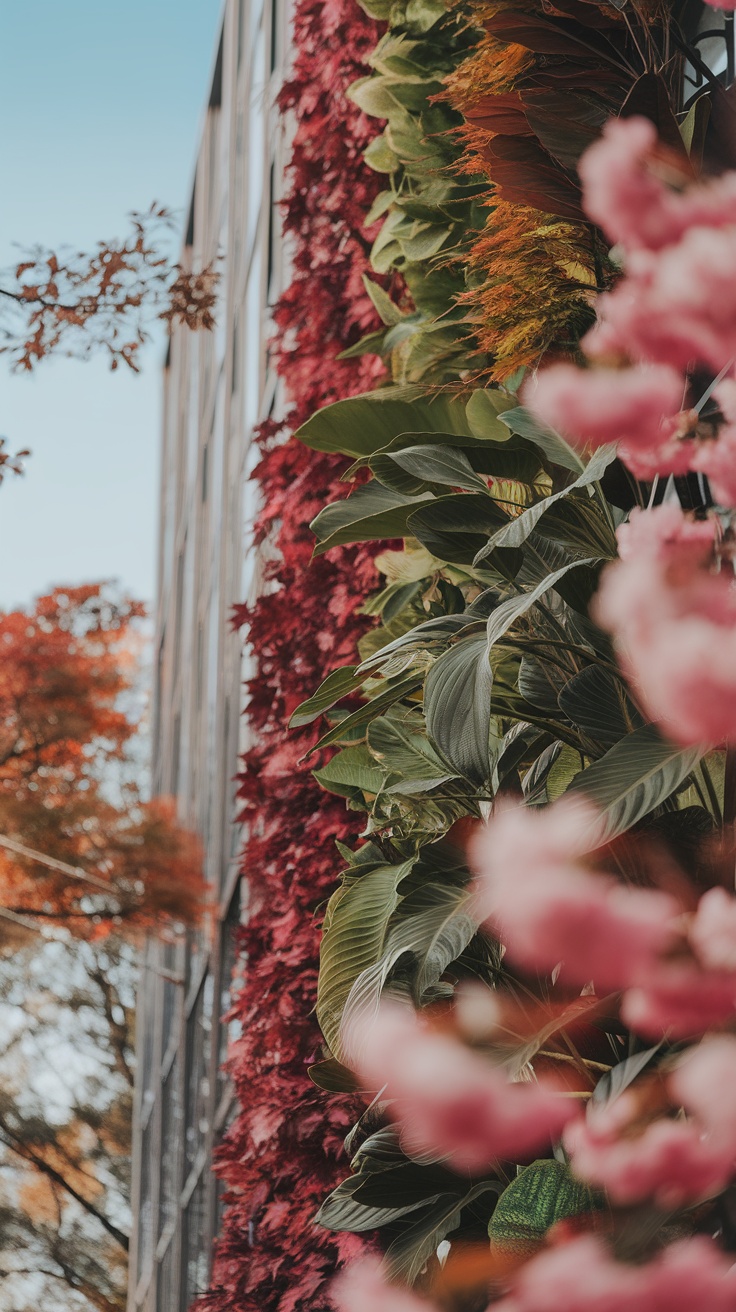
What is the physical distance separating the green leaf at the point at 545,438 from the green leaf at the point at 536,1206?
3.77 ft

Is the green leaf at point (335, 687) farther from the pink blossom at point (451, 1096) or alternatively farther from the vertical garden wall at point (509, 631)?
the pink blossom at point (451, 1096)

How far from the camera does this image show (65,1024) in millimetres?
18328

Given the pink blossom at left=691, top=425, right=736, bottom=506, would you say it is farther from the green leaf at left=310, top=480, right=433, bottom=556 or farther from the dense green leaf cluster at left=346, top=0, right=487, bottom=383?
the dense green leaf cluster at left=346, top=0, right=487, bottom=383

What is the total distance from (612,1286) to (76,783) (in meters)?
15.9

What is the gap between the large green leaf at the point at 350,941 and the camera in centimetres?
216

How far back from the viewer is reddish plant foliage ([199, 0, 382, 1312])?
3859mm

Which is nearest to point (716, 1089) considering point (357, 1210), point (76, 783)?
point (357, 1210)

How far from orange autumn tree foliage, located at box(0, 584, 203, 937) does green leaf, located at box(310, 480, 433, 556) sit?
9874mm

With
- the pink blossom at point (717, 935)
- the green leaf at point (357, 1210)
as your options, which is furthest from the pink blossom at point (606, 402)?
the green leaf at point (357, 1210)

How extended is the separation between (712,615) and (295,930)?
3893 mm

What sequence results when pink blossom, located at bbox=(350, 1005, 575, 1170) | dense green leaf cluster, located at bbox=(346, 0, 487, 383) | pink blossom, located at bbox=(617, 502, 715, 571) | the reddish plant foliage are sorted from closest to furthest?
pink blossom, located at bbox=(350, 1005, 575, 1170) < pink blossom, located at bbox=(617, 502, 715, 571) < dense green leaf cluster, located at bbox=(346, 0, 487, 383) < the reddish plant foliage

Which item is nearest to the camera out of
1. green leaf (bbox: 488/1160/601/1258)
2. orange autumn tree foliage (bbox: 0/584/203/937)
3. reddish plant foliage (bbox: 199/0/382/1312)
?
green leaf (bbox: 488/1160/601/1258)

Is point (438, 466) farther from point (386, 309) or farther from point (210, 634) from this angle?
point (210, 634)

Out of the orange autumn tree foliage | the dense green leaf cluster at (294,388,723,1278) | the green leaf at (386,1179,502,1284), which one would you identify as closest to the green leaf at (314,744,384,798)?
the dense green leaf cluster at (294,388,723,1278)
